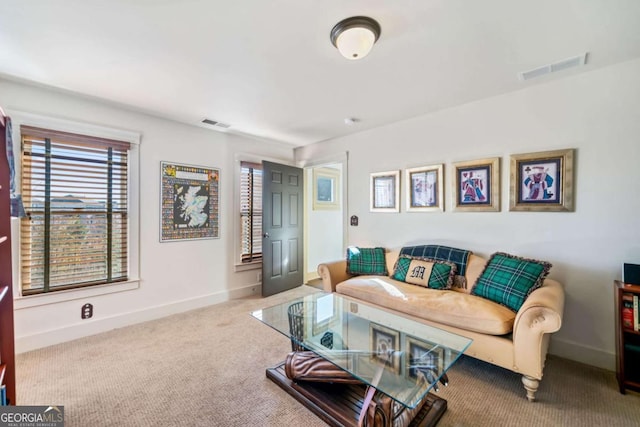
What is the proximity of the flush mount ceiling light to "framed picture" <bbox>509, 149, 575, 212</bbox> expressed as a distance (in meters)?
1.89

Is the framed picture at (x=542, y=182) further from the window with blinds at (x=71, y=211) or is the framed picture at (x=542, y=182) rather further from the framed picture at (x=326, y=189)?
the window with blinds at (x=71, y=211)

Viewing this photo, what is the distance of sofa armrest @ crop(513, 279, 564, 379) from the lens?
5.53 ft

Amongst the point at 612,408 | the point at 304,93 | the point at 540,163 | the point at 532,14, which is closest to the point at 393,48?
the point at 532,14

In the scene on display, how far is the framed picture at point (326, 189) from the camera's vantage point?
5020 mm

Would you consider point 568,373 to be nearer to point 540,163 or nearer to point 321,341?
point 540,163

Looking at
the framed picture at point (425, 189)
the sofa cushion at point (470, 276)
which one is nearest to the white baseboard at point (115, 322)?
the framed picture at point (425, 189)

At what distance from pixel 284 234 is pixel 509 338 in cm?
312

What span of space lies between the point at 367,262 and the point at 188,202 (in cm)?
245

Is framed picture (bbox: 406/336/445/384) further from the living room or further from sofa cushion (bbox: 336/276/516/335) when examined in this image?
the living room

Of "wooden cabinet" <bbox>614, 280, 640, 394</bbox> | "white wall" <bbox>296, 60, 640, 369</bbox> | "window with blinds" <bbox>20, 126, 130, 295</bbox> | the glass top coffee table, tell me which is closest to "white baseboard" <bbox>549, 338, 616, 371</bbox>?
"white wall" <bbox>296, 60, 640, 369</bbox>

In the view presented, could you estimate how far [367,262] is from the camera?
334cm

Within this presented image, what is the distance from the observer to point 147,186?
314 cm

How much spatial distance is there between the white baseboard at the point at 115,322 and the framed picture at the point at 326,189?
2089 millimetres

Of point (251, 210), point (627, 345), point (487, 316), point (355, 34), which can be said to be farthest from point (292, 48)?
point (627, 345)
